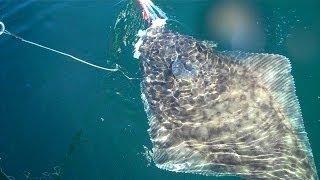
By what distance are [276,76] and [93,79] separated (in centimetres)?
359

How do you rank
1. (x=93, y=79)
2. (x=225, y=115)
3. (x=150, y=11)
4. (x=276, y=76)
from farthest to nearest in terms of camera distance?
1. (x=150, y=11)
2. (x=93, y=79)
3. (x=276, y=76)
4. (x=225, y=115)

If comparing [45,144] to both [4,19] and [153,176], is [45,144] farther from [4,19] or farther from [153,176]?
[4,19]

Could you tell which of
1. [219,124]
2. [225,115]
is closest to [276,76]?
[225,115]

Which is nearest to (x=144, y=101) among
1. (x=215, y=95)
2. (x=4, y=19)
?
(x=215, y=95)

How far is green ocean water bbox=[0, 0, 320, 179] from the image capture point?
7.42m

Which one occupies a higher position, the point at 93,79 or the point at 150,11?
the point at 150,11

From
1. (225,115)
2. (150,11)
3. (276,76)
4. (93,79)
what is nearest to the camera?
(225,115)

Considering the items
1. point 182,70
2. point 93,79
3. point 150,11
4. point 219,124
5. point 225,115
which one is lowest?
point 93,79

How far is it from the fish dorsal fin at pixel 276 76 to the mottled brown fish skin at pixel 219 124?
0.36 ft

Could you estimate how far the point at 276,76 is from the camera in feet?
23.2

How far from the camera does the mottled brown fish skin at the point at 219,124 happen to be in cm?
633

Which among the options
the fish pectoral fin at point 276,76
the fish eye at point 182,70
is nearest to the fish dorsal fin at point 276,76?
the fish pectoral fin at point 276,76

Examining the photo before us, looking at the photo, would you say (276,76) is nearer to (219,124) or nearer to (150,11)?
(219,124)

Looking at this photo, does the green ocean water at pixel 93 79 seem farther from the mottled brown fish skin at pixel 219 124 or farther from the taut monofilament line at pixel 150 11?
the mottled brown fish skin at pixel 219 124
